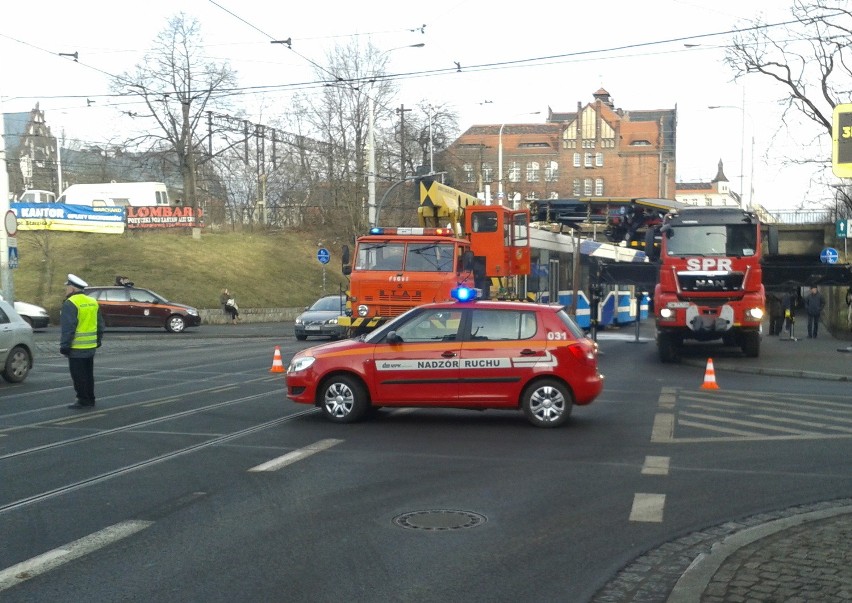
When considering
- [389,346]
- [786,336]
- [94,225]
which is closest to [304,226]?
[94,225]

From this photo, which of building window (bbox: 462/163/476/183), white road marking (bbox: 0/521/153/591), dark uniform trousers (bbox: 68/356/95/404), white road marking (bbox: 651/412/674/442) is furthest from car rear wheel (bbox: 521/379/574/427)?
building window (bbox: 462/163/476/183)

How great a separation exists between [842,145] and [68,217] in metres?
47.2

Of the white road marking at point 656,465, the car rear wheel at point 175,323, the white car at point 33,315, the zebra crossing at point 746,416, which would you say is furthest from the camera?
the car rear wheel at point 175,323

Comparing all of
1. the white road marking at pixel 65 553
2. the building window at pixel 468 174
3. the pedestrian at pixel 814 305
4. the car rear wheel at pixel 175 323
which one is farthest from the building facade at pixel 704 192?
the white road marking at pixel 65 553

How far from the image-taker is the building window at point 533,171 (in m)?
112

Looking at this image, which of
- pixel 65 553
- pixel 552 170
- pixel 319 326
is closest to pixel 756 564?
pixel 65 553

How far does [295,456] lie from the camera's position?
10.3 meters

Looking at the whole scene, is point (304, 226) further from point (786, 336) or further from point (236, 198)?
point (786, 336)

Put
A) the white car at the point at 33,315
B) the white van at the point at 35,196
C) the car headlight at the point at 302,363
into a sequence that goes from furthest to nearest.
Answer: the white van at the point at 35,196, the white car at the point at 33,315, the car headlight at the point at 302,363

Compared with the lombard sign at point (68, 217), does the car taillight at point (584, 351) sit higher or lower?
lower

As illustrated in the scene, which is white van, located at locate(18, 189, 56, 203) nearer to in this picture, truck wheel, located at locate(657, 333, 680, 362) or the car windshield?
the car windshield

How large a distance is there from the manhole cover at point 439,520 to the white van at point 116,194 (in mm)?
56691

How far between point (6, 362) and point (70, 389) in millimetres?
1499

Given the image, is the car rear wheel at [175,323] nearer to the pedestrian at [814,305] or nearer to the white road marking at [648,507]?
the pedestrian at [814,305]
